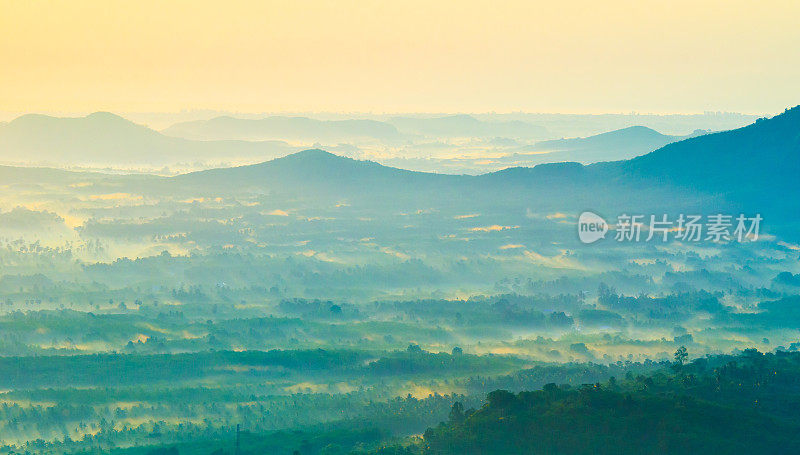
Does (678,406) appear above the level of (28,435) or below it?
above

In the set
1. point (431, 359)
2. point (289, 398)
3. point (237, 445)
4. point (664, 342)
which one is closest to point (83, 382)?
point (289, 398)

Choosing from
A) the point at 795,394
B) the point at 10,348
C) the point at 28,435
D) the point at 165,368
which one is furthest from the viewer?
the point at 10,348

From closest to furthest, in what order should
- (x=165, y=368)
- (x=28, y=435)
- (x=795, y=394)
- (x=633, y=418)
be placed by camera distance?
(x=633, y=418), (x=795, y=394), (x=28, y=435), (x=165, y=368)

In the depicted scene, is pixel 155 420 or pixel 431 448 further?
pixel 155 420

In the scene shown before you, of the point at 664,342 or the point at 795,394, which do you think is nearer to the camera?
the point at 795,394

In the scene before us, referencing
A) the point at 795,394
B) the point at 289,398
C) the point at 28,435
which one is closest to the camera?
the point at 795,394

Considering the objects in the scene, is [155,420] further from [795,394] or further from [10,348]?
[795,394]

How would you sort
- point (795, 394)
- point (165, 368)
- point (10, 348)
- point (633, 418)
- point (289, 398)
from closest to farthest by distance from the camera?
point (633, 418) < point (795, 394) < point (289, 398) < point (165, 368) < point (10, 348)

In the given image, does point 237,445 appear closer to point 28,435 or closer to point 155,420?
point 155,420

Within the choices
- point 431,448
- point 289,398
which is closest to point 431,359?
point 289,398
